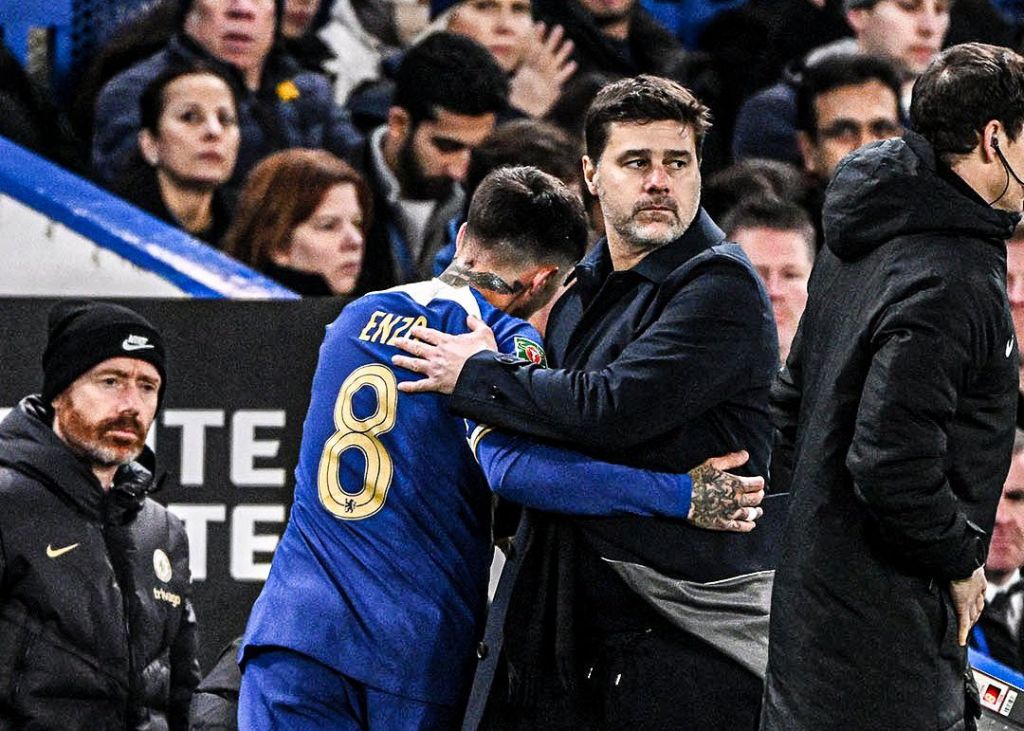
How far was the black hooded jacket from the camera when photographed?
118 inches

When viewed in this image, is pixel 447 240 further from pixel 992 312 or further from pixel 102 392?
pixel 992 312

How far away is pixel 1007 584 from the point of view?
6.41 meters

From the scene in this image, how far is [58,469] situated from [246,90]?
3.05 m

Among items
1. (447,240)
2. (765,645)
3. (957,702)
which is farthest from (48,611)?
(447,240)

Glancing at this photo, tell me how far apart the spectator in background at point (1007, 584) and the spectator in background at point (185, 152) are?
10.1ft

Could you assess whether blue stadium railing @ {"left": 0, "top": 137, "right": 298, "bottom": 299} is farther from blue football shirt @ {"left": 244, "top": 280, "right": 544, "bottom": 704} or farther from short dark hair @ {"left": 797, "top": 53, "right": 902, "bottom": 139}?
short dark hair @ {"left": 797, "top": 53, "right": 902, "bottom": 139}

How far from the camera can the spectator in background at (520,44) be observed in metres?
8.05

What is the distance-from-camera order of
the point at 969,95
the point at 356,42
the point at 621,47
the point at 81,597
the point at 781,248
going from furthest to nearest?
the point at 621,47, the point at 356,42, the point at 781,248, the point at 81,597, the point at 969,95

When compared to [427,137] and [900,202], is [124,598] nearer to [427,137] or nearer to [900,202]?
[900,202]

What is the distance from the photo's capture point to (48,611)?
14.8 ft

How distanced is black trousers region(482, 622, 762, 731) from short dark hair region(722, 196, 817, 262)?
143 inches

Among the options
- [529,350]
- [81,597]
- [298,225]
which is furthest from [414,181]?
[529,350]

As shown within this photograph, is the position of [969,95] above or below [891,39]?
above

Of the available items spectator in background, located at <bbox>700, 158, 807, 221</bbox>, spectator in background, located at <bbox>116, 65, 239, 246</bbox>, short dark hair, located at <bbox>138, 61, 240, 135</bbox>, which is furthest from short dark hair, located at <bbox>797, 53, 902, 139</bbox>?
short dark hair, located at <bbox>138, 61, 240, 135</bbox>
